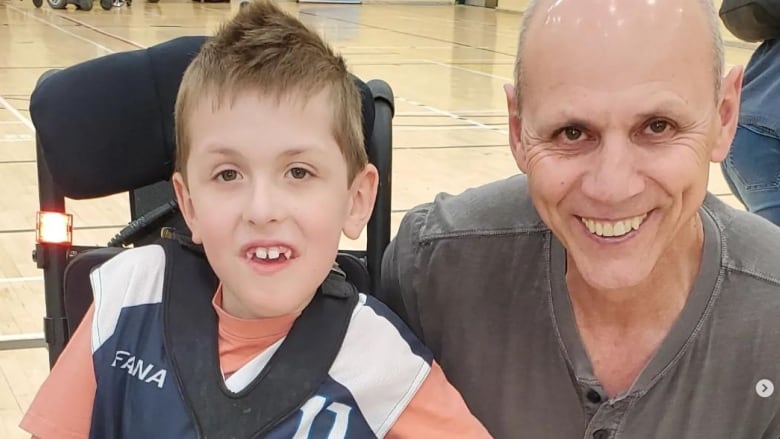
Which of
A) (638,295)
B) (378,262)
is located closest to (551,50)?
(638,295)

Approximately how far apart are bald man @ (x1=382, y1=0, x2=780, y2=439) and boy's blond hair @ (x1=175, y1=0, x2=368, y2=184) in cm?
24

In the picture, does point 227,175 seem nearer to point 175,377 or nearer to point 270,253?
point 270,253

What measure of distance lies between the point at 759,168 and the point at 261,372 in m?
1.30

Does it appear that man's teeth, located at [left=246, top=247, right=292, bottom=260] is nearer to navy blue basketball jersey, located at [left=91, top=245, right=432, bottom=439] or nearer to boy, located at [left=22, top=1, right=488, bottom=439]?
boy, located at [left=22, top=1, right=488, bottom=439]

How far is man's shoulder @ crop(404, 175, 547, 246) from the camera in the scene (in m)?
1.62

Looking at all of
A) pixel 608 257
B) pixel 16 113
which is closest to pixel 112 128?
pixel 608 257

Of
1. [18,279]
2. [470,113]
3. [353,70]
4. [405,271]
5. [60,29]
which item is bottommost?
[60,29]

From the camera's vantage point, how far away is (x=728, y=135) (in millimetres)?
1408

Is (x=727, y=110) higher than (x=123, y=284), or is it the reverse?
(x=727, y=110)

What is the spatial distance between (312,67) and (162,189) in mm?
811

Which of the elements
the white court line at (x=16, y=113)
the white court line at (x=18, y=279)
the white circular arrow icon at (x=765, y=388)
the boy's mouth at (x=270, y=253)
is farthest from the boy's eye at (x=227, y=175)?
the white court line at (x=16, y=113)

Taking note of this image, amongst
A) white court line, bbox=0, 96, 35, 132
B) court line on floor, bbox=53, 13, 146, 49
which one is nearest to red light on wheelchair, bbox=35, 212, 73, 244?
white court line, bbox=0, 96, 35, 132

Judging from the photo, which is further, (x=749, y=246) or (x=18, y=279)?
(x=18, y=279)

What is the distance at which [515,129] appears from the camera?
4.83 ft
